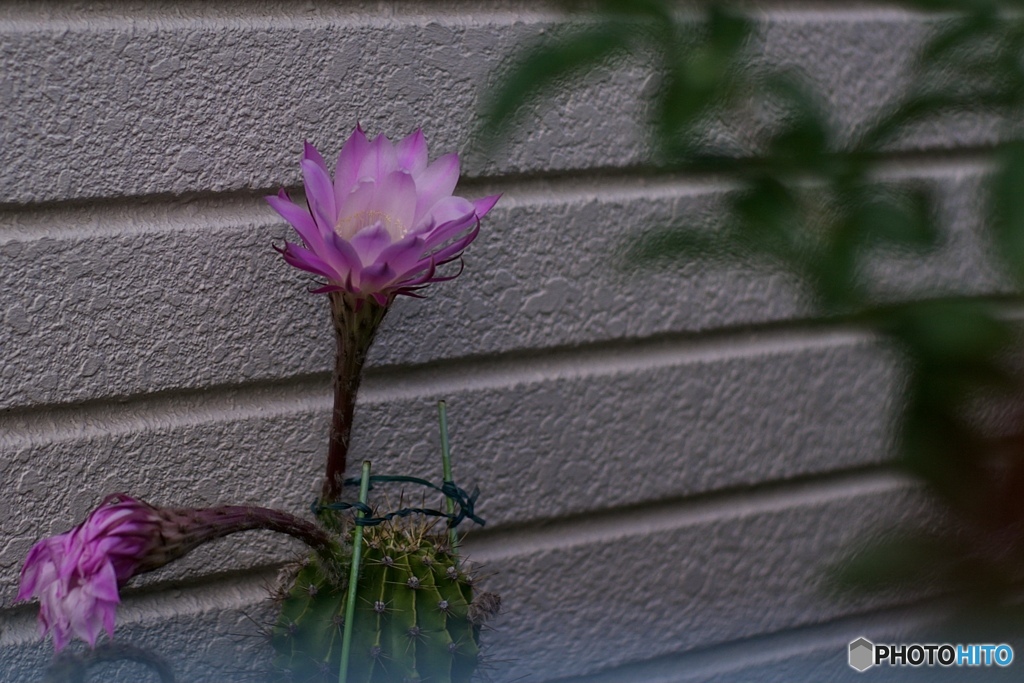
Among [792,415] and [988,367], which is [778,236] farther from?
[792,415]

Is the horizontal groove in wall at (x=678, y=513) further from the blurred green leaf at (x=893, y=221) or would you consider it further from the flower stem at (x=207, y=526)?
the blurred green leaf at (x=893, y=221)

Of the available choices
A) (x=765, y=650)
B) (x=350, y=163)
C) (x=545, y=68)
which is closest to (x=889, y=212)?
(x=545, y=68)

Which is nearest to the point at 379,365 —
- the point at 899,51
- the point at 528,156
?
the point at 528,156

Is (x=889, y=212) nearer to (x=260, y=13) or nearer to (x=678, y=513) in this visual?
(x=260, y=13)

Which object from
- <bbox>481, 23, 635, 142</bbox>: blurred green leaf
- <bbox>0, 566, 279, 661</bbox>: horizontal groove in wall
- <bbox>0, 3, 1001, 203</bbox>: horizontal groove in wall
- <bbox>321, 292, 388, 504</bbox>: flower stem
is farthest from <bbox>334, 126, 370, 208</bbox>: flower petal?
<bbox>0, 566, 279, 661</bbox>: horizontal groove in wall

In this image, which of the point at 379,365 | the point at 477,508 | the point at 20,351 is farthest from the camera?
the point at 477,508

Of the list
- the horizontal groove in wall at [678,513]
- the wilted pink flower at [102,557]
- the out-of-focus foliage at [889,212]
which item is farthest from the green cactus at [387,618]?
the out-of-focus foliage at [889,212]
